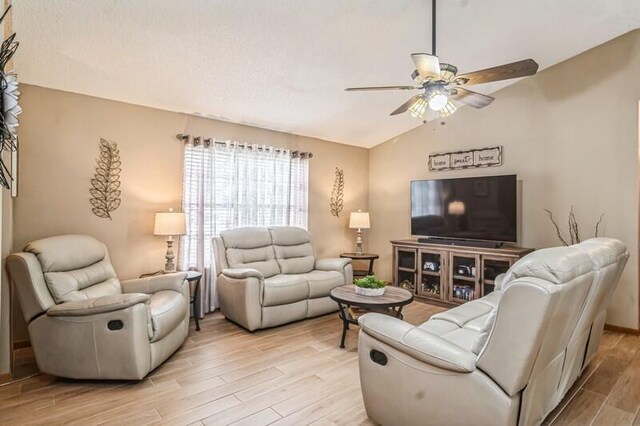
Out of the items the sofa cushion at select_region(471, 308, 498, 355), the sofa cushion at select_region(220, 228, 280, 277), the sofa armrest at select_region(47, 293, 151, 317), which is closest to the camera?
the sofa cushion at select_region(471, 308, 498, 355)

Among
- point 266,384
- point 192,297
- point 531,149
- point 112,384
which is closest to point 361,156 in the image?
point 531,149

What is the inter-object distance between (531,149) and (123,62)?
448 centimetres

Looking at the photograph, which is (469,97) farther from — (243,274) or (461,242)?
(243,274)

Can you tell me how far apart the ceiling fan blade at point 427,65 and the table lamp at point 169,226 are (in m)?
2.72

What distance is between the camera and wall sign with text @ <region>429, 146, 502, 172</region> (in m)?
4.57

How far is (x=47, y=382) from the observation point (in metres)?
2.57

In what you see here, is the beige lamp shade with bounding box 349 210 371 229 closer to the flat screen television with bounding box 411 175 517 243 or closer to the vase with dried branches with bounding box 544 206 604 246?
the flat screen television with bounding box 411 175 517 243

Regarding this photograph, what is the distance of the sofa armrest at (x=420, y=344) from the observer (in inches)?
63.0

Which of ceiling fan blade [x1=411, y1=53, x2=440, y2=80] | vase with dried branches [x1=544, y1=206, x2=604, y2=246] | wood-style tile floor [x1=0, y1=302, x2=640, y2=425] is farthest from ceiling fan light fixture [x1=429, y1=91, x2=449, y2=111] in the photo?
vase with dried branches [x1=544, y1=206, x2=604, y2=246]

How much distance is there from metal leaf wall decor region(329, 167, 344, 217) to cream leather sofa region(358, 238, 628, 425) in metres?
3.67

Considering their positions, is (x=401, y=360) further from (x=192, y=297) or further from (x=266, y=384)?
(x=192, y=297)

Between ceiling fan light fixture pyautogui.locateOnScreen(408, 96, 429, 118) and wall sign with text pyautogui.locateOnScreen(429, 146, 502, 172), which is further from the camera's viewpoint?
wall sign with text pyautogui.locateOnScreen(429, 146, 502, 172)

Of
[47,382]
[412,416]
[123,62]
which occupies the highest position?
[123,62]

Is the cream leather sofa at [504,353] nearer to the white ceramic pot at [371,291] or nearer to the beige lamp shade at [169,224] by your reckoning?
the white ceramic pot at [371,291]
